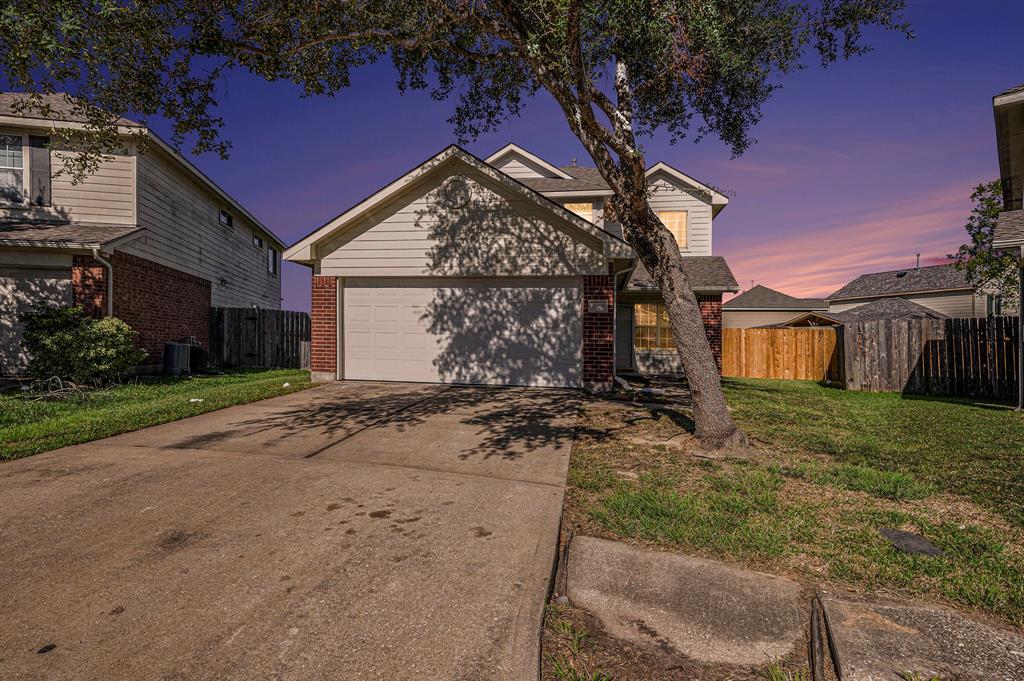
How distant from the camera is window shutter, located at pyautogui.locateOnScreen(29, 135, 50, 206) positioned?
1217cm

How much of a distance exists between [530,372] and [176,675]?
8746mm

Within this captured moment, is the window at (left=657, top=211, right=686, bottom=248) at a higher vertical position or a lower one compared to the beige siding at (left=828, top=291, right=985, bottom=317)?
higher

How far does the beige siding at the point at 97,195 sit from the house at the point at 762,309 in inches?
1261

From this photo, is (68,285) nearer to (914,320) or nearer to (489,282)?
(489,282)

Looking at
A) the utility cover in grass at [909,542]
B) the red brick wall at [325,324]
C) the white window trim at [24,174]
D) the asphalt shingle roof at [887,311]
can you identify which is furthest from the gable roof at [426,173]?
the asphalt shingle roof at [887,311]

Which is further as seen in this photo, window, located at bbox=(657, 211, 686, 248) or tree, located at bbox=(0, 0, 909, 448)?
window, located at bbox=(657, 211, 686, 248)

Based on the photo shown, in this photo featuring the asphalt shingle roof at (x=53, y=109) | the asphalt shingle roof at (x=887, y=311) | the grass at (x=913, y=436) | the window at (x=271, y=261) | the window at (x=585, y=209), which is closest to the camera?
the grass at (x=913, y=436)

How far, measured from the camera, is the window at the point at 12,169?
12.2m

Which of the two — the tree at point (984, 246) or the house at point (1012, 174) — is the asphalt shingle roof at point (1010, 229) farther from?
the tree at point (984, 246)

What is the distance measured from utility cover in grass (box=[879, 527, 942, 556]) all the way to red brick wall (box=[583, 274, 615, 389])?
670 centimetres

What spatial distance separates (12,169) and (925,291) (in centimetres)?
4363

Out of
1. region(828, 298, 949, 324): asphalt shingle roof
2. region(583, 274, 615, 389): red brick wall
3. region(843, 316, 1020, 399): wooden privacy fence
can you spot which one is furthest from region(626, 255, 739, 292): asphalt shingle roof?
region(828, 298, 949, 324): asphalt shingle roof

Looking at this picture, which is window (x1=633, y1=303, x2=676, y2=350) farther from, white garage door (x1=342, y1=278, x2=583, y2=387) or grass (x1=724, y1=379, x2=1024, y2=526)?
white garage door (x1=342, y1=278, x2=583, y2=387)

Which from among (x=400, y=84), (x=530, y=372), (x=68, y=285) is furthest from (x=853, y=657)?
(x=68, y=285)
